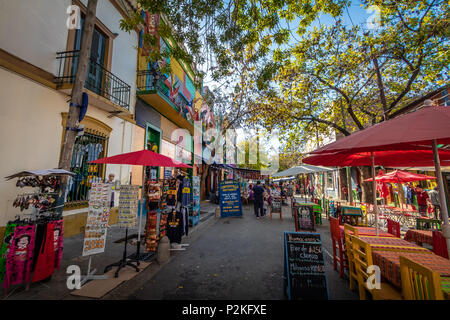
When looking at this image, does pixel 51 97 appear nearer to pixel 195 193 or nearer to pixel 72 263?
pixel 72 263

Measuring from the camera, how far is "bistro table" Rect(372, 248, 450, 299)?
2175 mm

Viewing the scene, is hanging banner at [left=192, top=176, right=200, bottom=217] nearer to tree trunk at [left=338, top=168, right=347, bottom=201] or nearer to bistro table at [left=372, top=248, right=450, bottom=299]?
bistro table at [left=372, top=248, right=450, bottom=299]

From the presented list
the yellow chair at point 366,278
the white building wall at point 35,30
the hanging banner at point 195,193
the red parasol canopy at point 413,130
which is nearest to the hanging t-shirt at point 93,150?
the white building wall at point 35,30

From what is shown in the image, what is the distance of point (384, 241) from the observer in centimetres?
323

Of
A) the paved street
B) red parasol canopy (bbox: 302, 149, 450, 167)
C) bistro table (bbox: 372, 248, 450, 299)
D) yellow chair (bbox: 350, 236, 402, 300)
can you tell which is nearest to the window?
the paved street

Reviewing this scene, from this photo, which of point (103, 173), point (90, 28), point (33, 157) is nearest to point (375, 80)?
point (90, 28)

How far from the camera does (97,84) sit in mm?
7172

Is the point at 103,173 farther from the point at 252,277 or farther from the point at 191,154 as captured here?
the point at 191,154

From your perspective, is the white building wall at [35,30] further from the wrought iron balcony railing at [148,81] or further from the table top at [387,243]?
the table top at [387,243]

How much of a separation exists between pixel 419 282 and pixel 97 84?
376 inches

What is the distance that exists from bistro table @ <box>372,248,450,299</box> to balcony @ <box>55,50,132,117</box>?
7.72 m

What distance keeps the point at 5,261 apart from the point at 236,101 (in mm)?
11183

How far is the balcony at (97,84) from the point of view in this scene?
18.0 feet

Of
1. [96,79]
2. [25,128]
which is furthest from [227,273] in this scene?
[96,79]
